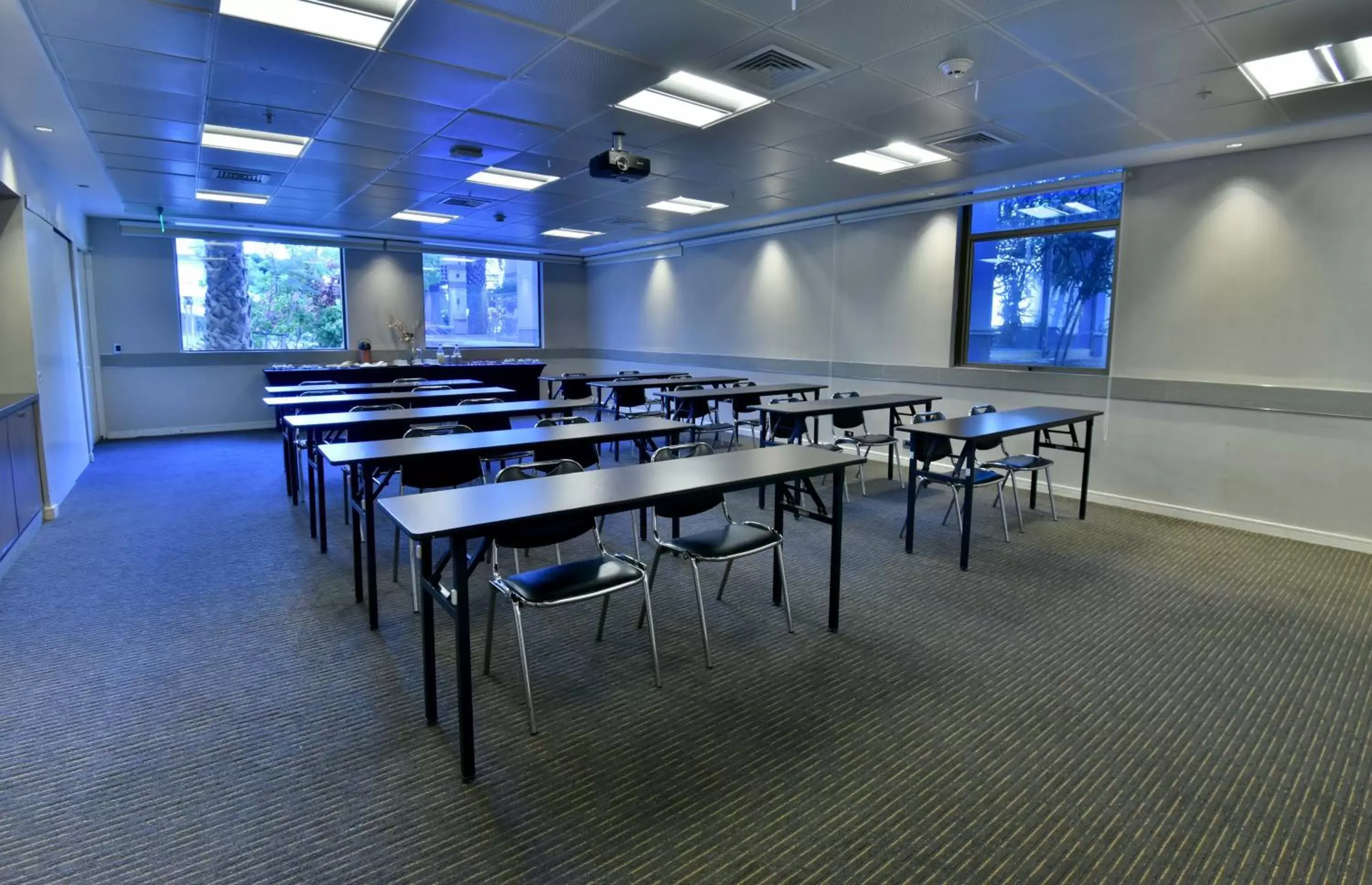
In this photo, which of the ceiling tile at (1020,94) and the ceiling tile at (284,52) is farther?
the ceiling tile at (1020,94)

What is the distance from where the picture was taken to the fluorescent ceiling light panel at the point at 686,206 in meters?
A: 8.01

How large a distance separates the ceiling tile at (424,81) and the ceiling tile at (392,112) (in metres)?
0.11

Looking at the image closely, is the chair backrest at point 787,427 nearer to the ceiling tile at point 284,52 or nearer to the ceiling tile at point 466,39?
the ceiling tile at point 466,39

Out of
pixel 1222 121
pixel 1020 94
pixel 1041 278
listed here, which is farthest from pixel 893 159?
pixel 1222 121

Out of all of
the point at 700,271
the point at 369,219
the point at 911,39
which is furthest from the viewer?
the point at 700,271

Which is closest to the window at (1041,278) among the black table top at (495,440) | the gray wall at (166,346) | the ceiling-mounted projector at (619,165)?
the ceiling-mounted projector at (619,165)

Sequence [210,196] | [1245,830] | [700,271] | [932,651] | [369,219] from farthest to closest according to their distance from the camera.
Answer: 1. [700,271]
2. [369,219]
3. [210,196]
4. [932,651]
5. [1245,830]

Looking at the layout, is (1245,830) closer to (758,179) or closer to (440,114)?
(440,114)

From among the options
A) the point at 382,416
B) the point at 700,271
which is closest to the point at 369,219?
the point at 700,271

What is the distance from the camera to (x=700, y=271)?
10.8m

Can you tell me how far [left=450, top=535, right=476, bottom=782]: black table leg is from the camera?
7.43 ft

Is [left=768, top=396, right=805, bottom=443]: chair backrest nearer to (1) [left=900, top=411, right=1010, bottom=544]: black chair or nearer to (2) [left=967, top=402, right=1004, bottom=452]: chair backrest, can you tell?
(1) [left=900, top=411, right=1010, bottom=544]: black chair

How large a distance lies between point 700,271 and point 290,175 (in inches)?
225

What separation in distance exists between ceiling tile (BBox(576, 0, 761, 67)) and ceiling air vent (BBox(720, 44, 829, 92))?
0.70ft
